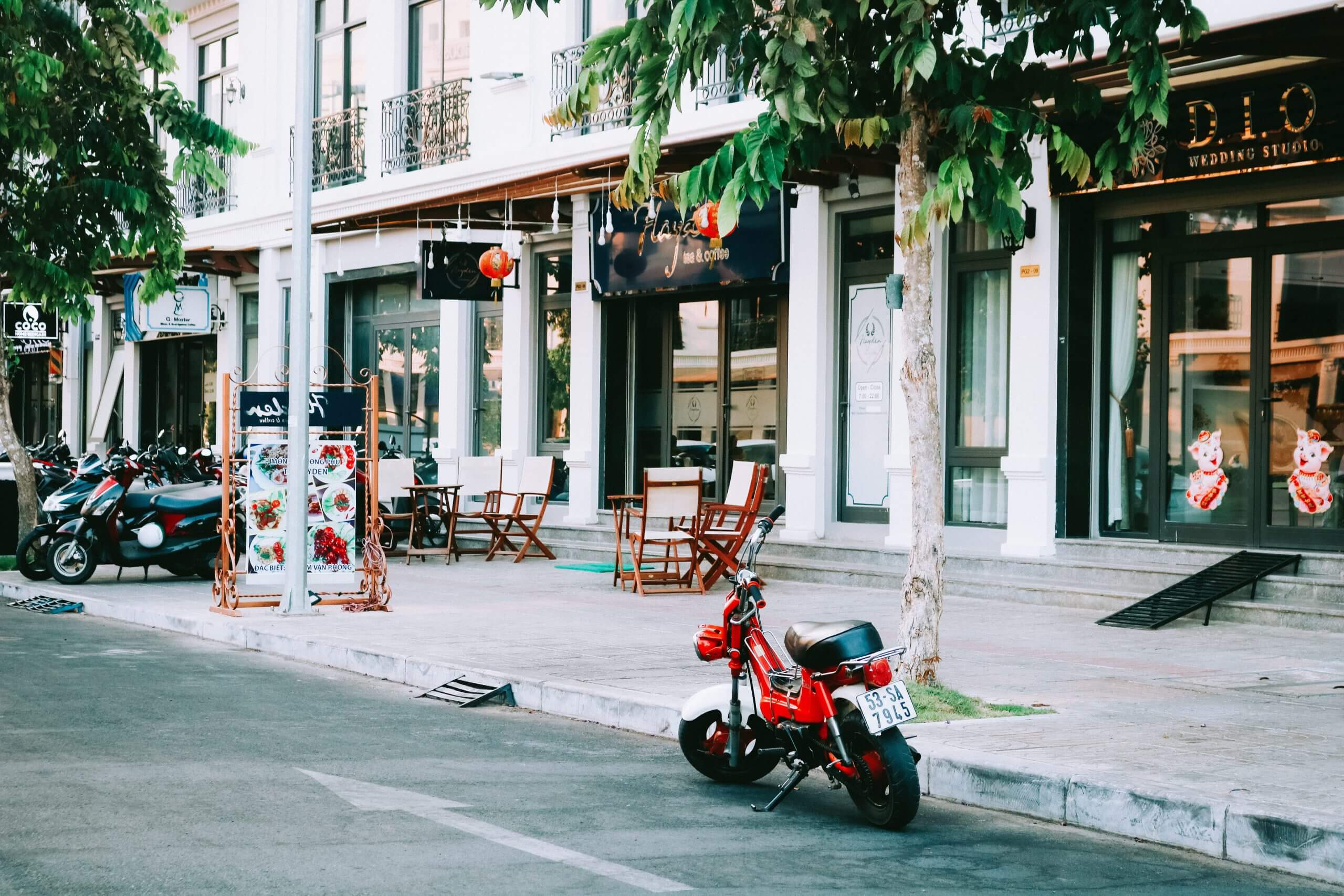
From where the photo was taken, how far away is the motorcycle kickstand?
624cm

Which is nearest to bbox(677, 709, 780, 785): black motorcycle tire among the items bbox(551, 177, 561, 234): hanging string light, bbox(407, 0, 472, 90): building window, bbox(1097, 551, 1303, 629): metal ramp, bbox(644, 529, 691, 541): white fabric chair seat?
bbox(1097, 551, 1303, 629): metal ramp

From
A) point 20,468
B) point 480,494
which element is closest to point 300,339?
point 20,468

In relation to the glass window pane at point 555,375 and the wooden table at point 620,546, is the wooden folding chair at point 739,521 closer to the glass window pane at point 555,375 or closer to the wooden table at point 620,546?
the wooden table at point 620,546

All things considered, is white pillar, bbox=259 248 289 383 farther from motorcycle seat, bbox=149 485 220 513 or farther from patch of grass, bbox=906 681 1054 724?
patch of grass, bbox=906 681 1054 724

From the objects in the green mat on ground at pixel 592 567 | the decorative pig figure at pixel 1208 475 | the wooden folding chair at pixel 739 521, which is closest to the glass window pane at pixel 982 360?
the decorative pig figure at pixel 1208 475

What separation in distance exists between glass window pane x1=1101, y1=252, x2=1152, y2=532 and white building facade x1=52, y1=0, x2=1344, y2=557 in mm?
22

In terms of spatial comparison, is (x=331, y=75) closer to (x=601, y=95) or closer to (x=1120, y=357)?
(x=601, y=95)

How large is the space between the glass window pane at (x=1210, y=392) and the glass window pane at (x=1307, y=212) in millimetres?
413

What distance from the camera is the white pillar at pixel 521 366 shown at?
64.3ft

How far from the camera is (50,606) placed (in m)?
13.7

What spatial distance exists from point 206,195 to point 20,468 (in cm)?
1059

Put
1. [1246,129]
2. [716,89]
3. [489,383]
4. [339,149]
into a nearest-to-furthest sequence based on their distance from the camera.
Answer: [1246,129] → [716,89] → [489,383] → [339,149]

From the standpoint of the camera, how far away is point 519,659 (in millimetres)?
9812

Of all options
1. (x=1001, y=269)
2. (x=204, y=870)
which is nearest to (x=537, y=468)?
(x=1001, y=269)
